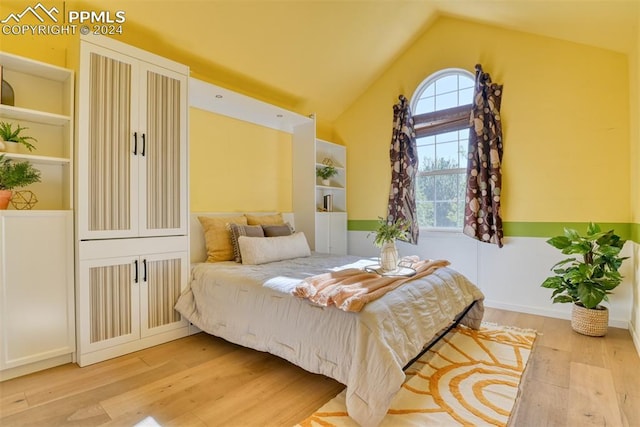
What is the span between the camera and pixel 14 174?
6.65ft

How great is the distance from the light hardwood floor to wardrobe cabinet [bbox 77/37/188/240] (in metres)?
0.93

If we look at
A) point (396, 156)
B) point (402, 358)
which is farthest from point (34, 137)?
point (396, 156)

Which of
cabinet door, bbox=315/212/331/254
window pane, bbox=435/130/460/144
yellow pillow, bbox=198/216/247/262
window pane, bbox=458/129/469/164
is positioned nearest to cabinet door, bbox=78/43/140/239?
yellow pillow, bbox=198/216/247/262

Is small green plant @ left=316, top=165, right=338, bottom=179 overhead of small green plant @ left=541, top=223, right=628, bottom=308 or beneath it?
overhead

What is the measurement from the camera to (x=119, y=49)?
7.65ft

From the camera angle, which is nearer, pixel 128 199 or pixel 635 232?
pixel 128 199

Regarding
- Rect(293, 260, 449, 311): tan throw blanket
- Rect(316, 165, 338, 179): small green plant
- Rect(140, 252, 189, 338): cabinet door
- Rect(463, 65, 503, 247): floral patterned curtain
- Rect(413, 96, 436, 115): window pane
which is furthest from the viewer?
Rect(316, 165, 338, 179): small green plant

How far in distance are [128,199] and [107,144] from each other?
16.2 inches

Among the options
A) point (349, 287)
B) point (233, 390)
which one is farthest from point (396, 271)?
point (233, 390)

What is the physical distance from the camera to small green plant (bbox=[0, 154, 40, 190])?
6.60 feet

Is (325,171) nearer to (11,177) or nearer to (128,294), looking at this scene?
(128,294)

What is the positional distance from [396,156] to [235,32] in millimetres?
2291

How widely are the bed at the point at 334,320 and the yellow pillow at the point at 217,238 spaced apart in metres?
0.15

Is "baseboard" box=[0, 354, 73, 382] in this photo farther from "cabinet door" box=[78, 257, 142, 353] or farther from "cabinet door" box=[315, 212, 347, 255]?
"cabinet door" box=[315, 212, 347, 255]
